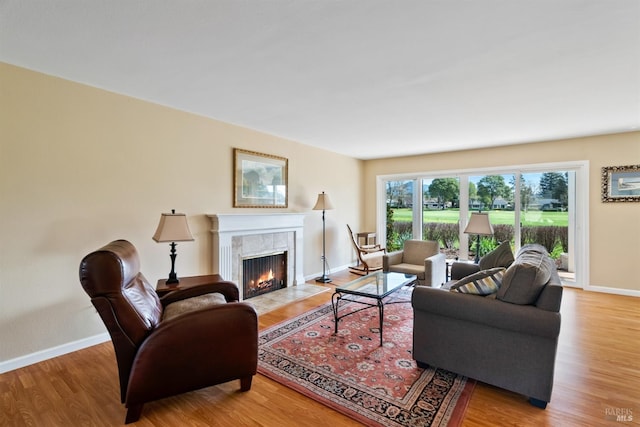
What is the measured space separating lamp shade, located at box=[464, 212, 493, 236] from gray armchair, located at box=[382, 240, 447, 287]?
0.63 metres

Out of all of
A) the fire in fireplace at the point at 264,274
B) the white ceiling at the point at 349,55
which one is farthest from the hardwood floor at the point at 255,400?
the white ceiling at the point at 349,55

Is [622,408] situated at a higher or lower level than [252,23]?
lower

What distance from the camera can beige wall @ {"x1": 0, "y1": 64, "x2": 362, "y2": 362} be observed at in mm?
2389

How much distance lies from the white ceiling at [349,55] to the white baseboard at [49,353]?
7.80 ft

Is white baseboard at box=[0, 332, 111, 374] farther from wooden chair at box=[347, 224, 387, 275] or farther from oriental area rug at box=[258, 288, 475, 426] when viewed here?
wooden chair at box=[347, 224, 387, 275]

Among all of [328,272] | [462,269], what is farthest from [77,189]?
[462,269]

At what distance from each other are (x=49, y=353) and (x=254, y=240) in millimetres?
2324

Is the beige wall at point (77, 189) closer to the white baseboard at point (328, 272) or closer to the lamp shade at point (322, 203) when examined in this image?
the lamp shade at point (322, 203)

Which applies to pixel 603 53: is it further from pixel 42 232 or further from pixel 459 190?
pixel 42 232

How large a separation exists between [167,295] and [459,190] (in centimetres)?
519

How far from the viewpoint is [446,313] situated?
7.19ft

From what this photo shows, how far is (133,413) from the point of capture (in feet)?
5.88

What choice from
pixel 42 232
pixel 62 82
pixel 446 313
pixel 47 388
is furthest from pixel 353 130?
pixel 47 388

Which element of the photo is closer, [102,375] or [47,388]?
[47,388]
